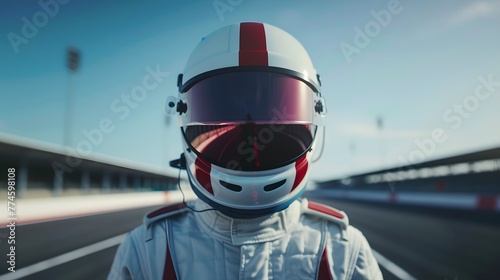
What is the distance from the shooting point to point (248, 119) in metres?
1.56

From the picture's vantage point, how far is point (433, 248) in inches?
281

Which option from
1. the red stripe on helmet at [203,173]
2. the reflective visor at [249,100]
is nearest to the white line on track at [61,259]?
the red stripe on helmet at [203,173]

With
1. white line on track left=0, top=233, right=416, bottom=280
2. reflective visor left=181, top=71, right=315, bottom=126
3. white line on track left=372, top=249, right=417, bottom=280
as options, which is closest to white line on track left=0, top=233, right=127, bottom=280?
white line on track left=0, top=233, right=416, bottom=280

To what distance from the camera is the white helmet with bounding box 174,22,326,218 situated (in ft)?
4.95

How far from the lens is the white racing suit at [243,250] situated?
1.42 metres

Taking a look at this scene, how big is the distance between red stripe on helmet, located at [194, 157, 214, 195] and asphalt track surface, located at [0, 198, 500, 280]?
404 cm

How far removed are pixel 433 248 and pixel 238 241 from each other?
23.1ft

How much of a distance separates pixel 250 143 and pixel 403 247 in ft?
22.8

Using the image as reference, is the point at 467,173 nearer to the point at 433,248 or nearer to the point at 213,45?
the point at 433,248

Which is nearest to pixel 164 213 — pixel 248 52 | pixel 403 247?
pixel 248 52

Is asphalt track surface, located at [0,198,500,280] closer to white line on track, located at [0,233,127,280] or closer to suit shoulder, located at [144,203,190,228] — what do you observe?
white line on track, located at [0,233,127,280]

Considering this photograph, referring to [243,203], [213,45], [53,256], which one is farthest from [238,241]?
[53,256]

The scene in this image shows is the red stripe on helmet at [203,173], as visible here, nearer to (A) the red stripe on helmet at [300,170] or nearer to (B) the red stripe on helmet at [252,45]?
(A) the red stripe on helmet at [300,170]

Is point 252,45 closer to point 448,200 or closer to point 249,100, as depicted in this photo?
point 249,100
